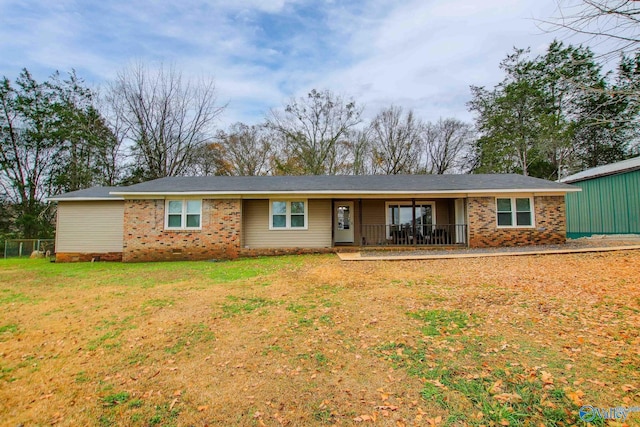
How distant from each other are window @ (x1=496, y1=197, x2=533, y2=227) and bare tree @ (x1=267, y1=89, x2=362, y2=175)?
1629cm

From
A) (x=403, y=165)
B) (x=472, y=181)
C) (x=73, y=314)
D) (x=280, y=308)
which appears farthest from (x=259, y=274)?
(x=403, y=165)

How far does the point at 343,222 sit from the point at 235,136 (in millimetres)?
17366

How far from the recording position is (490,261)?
30.0 ft

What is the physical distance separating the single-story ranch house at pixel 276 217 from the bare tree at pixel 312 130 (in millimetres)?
13235

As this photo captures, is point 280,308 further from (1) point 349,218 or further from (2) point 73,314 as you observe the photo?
(1) point 349,218

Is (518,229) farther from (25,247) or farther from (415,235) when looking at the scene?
(25,247)

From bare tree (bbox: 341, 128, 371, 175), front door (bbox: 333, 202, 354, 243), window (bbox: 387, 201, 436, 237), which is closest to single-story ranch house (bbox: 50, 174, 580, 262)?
front door (bbox: 333, 202, 354, 243)

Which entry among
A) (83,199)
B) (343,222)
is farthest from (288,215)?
(83,199)

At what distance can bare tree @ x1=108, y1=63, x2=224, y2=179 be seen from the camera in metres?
23.6

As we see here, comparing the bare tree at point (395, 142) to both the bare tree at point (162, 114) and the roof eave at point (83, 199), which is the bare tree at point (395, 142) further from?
the roof eave at point (83, 199)

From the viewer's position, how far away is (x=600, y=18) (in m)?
4.71

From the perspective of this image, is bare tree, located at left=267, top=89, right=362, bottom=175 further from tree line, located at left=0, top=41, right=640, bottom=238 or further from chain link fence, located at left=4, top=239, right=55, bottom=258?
chain link fence, located at left=4, top=239, right=55, bottom=258

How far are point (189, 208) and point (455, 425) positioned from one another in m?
12.2

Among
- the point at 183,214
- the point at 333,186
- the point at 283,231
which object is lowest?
the point at 283,231
